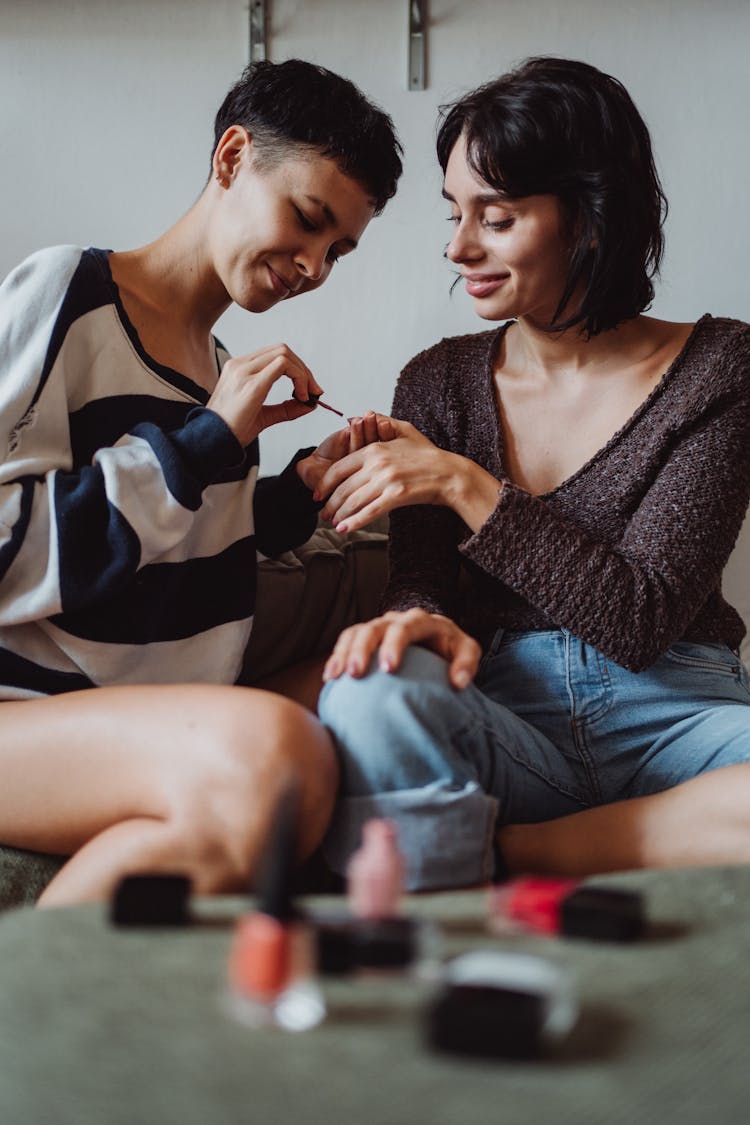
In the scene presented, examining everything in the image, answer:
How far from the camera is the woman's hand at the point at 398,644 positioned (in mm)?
886

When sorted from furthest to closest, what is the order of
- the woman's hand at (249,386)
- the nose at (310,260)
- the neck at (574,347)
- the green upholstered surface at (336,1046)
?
the neck at (574,347) < the nose at (310,260) < the woman's hand at (249,386) < the green upholstered surface at (336,1046)

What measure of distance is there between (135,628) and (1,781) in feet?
0.69

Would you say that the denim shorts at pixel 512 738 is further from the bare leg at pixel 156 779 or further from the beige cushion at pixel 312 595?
the beige cushion at pixel 312 595

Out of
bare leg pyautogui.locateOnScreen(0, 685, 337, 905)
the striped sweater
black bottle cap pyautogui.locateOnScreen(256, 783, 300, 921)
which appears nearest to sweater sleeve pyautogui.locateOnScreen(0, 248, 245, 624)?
the striped sweater

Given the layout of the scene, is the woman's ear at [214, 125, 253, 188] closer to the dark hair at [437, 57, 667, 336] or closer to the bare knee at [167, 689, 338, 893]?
the dark hair at [437, 57, 667, 336]

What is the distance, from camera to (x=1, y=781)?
0.87 meters

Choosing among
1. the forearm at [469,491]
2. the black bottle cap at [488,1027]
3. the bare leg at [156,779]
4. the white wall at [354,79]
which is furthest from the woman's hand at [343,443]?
the black bottle cap at [488,1027]

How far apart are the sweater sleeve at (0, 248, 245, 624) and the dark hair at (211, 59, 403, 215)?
0.29 meters

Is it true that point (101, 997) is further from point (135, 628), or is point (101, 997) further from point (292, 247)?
point (292, 247)

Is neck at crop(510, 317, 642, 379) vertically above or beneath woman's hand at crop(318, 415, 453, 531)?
above

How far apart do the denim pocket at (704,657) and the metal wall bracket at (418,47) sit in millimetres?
1001

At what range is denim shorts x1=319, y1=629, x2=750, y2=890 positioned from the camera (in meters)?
0.85

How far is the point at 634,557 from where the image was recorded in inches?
41.9

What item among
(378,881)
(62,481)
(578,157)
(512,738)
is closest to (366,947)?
(378,881)
